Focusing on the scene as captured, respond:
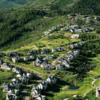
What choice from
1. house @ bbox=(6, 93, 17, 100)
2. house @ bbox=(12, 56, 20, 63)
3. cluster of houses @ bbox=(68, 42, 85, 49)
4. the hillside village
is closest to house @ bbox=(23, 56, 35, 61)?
the hillside village

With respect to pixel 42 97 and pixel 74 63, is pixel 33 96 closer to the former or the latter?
pixel 42 97

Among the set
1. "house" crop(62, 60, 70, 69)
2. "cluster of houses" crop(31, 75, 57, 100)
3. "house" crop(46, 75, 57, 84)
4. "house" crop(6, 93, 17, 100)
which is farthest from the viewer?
"house" crop(62, 60, 70, 69)

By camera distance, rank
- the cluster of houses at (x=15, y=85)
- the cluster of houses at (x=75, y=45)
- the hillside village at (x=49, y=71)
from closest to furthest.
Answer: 1. the cluster of houses at (x=15, y=85)
2. the hillside village at (x=49, y=71)
3. the cluster of houses at (x=75, y=45)

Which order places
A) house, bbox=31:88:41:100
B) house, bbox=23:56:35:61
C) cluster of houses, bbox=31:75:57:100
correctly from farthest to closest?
1. house, bbox=23:56:35:61
2. house, bbox=31:88:41:100
3. cluster of houses, bbox=31:75:57:100

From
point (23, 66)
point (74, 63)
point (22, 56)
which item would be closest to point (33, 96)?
point (23, 66)

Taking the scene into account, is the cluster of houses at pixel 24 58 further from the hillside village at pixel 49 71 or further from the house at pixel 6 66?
the house at pixel 6 66

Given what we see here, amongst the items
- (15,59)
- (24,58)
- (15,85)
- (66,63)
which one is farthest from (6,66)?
(66,63)

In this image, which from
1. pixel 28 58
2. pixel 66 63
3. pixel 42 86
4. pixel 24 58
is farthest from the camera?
pixel 28 58

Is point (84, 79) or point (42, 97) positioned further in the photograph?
point (84, 79)

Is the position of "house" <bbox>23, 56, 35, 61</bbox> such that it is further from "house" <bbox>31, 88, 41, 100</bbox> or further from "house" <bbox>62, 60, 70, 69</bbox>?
"house" <bbox>31, 88, 41, 100</bbox>

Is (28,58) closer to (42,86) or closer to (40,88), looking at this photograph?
(42,86)

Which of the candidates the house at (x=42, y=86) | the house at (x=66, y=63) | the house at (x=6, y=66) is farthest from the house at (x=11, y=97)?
the house at (x=66, y=63)
